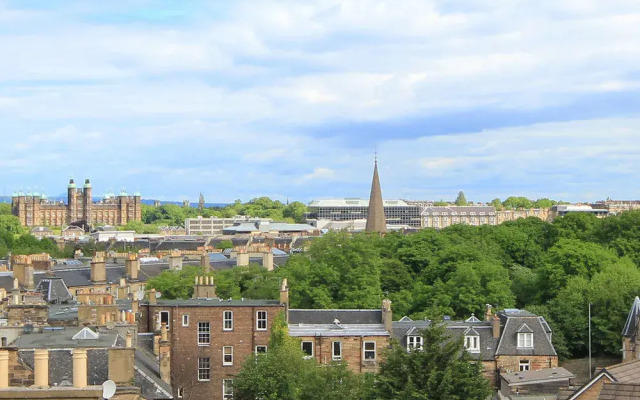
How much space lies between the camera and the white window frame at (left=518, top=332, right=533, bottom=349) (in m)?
64.9

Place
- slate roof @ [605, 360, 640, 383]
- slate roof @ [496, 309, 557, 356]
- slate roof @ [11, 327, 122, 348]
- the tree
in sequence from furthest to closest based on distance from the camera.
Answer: slate roof @ [496, 309, 557, 356] → the tree → slate roof @ [11, 327, 122, 348] → slate roof @ [605, 360, 640, 383]

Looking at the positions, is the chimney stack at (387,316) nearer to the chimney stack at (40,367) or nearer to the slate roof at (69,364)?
the slate roof at (69,364)

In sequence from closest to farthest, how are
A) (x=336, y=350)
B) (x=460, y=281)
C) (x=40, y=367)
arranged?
(x=40, y=367)
(x=336, y=350)
(x=460, y=281)

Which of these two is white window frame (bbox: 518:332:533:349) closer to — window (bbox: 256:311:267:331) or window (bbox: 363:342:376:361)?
window (bbox: 363:342:376:361)

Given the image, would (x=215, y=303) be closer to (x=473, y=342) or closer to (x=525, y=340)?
(x=473, y=342)

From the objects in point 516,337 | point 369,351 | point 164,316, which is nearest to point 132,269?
point 164,316

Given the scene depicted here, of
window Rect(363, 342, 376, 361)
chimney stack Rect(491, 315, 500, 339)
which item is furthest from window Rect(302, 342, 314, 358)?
chimney stack Rect(491, 315, 500, 339)

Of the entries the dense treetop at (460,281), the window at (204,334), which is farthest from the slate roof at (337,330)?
the window at (204,334)

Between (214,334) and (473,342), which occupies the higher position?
(214,334)

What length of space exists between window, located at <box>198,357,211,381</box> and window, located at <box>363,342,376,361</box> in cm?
856

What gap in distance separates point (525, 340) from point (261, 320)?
15.8m

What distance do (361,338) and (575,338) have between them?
65.0 feet

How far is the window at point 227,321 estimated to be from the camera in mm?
60125

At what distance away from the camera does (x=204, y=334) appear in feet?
197
